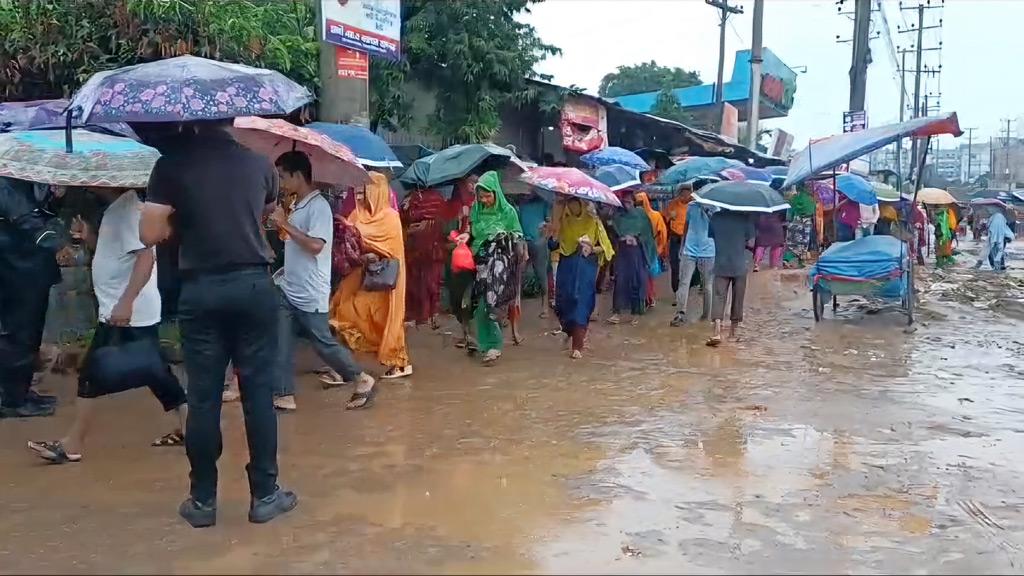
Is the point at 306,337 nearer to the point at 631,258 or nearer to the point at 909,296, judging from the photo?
the point at 631,258

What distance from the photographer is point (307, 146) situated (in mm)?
5988

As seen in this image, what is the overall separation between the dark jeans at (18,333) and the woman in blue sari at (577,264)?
14.3 feet

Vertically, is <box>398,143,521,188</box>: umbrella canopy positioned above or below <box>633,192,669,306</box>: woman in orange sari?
above

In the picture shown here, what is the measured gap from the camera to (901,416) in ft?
21.7

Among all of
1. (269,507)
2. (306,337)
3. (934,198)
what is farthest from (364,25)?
(934,198)

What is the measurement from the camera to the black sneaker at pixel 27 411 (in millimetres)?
6117

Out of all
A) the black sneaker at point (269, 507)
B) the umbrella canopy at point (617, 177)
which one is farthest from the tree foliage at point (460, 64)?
the black sneaker at point (269, 507)

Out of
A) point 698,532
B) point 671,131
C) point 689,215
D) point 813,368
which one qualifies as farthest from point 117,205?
point 671,131

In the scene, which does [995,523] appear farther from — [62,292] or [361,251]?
[62,292]

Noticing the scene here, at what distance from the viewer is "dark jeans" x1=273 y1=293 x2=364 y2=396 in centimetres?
619

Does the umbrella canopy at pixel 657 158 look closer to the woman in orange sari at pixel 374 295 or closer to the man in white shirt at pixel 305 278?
the woman in orange sari at pixel 374 295

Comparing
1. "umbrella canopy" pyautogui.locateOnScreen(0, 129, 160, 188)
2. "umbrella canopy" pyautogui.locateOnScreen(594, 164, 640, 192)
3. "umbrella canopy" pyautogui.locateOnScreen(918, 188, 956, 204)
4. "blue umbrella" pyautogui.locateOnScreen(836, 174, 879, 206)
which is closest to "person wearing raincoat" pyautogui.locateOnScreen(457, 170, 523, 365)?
"umbrella canopy" pyautogui.locateOnScreen(594, 164, 640, 192)

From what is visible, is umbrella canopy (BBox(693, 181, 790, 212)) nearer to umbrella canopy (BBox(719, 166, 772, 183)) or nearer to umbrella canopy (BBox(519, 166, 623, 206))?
umbrella canopy (BBox(519, 166, 623, 206))

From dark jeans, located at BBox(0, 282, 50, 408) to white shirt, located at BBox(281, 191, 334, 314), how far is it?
5.29 feet
